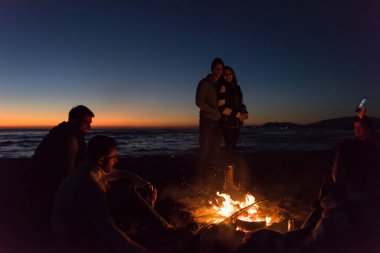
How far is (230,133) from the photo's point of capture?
24.6ft

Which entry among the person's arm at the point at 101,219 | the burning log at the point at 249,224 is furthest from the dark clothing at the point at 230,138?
the person's arm at the point at 101,219

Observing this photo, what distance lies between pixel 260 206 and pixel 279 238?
2.56 meters

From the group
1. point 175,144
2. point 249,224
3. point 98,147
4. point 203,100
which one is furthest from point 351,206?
point 175,144

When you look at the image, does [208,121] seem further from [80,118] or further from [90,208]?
[90,208]

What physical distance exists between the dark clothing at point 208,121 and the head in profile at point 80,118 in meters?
3.23

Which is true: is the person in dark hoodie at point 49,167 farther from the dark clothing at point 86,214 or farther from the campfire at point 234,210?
the campfire at point 234,210

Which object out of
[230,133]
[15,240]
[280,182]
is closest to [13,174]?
[15,240]

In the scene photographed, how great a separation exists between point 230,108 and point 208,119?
20.4 inches

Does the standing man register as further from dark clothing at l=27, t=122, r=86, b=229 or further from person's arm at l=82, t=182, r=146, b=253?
person's arm at l=82, t=182, r=146, b=253

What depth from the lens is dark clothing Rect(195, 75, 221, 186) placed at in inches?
291

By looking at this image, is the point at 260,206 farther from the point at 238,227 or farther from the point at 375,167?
the point at 375,167

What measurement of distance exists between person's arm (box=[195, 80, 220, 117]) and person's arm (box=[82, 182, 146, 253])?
440 cm

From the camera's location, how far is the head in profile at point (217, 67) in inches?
281

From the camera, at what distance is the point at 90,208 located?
10.5 feet
